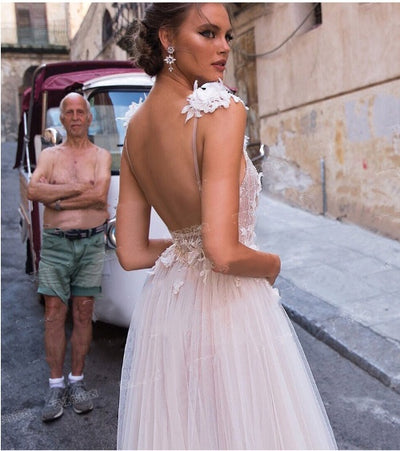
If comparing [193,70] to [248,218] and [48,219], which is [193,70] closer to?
[248,218]

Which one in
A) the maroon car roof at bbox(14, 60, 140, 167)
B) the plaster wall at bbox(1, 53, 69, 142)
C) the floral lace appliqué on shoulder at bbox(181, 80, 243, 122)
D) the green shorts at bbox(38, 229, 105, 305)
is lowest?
the green shorts at bbox(38, 229, 105, 305)

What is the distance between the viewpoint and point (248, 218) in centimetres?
145

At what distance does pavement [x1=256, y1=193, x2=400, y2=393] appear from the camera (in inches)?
122

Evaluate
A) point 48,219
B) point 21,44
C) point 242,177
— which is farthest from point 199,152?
point 21,44

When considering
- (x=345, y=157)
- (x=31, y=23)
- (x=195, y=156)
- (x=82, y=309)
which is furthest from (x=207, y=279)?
(x=31, y=23)

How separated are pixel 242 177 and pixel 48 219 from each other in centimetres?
212

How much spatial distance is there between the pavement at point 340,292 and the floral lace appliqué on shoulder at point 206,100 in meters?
1.43

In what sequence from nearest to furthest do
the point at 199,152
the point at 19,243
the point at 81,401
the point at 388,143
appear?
the point at 199,152 → the point at 388,143 → the point at 81,401 → the point at 19,243

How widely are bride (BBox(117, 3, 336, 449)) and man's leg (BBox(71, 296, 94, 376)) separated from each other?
176cm

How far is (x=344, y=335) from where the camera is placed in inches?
146

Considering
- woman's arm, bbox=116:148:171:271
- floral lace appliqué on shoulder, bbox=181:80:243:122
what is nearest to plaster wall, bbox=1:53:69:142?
woman's arm, bbox=116:148:171:271

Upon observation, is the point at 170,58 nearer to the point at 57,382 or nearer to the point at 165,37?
the point at 165,37

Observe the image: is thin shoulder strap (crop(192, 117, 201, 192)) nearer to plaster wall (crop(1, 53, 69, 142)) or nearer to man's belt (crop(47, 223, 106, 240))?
man's belt (crop(47, 223, 106, 240))

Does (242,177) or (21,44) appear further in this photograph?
(21,44)
